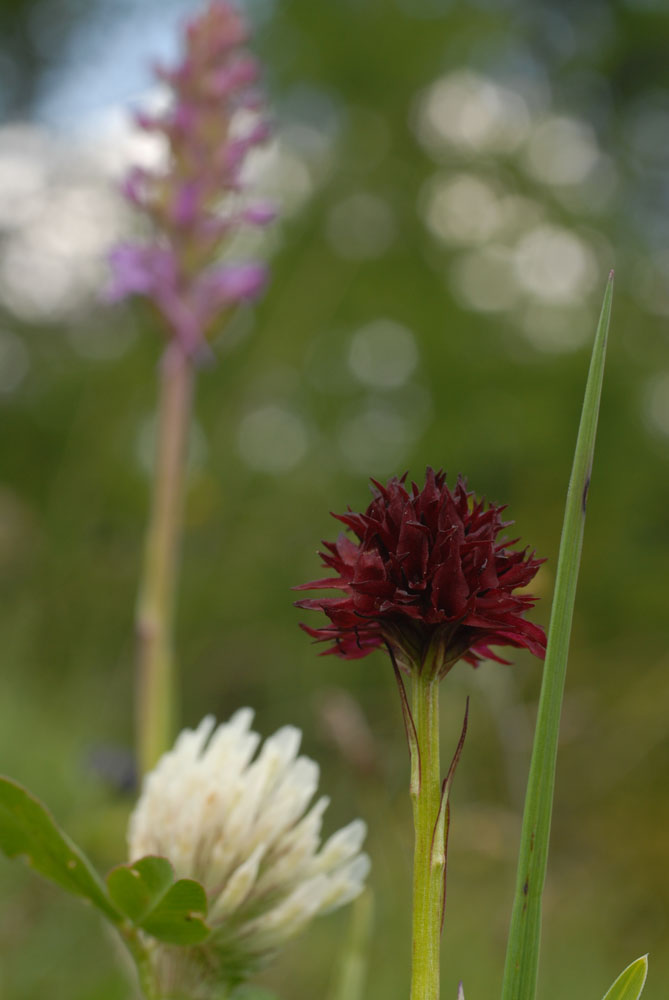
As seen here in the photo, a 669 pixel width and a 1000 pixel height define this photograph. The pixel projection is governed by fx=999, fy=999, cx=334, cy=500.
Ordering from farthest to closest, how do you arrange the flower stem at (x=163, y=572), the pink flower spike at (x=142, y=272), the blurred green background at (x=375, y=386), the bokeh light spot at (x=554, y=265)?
1. the bokeh light spot at (x=554, y=265)
2. the blurred green background at (x=375, y=386)
3. the pink flower spike at (x=142, y=272)
4. the flower stem at (x=163, y=572)

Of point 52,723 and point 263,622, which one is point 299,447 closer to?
point 263,622

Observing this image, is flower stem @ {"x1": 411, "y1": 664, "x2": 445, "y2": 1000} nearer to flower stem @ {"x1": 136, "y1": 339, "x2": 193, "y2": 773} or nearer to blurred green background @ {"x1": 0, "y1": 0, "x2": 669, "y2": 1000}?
flower stem @ {"x1": 136, "y1": 339, "x2": 193, "y2": 773}

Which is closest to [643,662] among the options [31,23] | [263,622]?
[263,622]

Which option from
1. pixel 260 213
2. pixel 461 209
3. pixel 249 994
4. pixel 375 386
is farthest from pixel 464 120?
pixel 249 994

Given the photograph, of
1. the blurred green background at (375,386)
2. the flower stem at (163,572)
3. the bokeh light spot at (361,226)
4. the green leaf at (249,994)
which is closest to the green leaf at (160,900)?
the green leaf at (249,994)

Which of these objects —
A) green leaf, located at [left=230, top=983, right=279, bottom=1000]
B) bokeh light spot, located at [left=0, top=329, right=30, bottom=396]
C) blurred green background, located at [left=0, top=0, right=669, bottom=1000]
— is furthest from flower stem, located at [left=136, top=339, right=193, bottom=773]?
bokeh light spot, located at [left=0, top=329, right=30, bottom=396]

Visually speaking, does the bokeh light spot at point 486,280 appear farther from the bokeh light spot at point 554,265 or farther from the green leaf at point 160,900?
the green leaf at point 160,900
